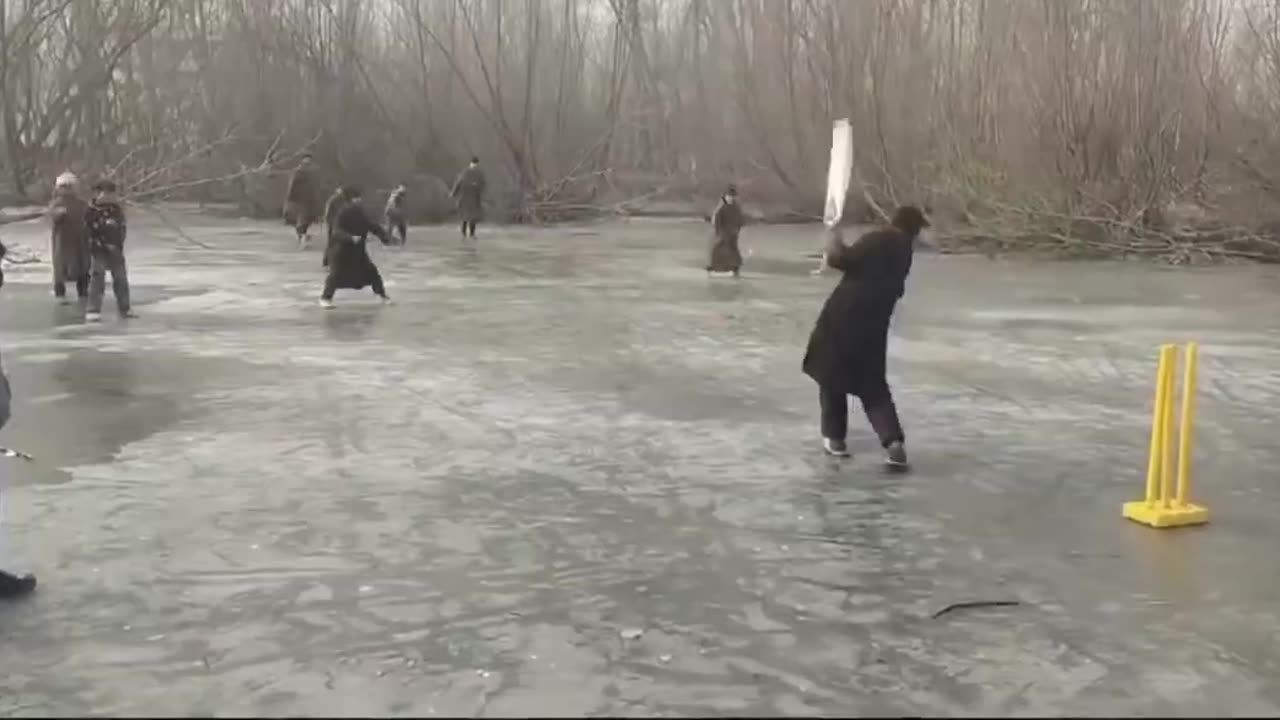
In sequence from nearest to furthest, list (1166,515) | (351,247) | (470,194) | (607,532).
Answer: (607,532)
(1166,515)
(351,247)
(470,194)

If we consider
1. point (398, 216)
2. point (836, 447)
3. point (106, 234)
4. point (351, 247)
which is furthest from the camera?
point (398, 216)

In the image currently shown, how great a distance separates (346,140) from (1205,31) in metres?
22.9

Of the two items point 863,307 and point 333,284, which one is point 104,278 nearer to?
point 333,284

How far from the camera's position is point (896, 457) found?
333 inches

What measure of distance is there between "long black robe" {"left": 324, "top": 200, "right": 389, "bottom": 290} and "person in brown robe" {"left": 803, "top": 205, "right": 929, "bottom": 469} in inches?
375

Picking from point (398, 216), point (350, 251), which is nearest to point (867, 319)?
point (350, 251)

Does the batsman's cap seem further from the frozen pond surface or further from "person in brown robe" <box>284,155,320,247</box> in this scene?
"person in brown robe" <box>284,155,320,247</box>

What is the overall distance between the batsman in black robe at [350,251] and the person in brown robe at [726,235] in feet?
20.9

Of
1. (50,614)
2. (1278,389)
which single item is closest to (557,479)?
(50,614)

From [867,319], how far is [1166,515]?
1.99m

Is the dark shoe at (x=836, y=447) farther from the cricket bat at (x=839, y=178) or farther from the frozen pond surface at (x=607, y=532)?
the cricket bat at (x=839, y=178)

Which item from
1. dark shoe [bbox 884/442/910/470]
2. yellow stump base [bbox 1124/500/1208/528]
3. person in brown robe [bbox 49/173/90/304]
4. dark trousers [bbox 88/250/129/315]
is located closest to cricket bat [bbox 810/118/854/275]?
dark shoe [bbox 884/442/910/470]

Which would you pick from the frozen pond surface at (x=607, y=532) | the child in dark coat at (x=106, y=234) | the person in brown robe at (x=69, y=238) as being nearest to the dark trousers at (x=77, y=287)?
the person in brown robe at (x=69, y=238)

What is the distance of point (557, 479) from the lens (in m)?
8.12
